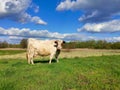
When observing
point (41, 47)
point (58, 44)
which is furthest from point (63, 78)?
point (58, 44)

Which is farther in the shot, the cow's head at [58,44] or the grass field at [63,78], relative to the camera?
the cow's head at [58,44]

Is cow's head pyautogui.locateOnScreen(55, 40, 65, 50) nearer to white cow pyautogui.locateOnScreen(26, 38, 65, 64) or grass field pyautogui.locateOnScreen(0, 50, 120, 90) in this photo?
white cow pyautogui.locateOnScreen(26, 38, 65, 64)

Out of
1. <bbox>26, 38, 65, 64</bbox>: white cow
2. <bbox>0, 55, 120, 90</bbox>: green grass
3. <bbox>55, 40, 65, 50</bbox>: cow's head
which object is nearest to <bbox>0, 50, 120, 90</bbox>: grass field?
<bbox>0, 55, 120, 90</bbox>: green grass

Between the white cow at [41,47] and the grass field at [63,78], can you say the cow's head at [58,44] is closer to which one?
the white cow at [41,47]

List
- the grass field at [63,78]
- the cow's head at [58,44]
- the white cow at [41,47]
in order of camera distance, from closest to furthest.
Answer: the grass field at [63,78] < the white cow at [41,47] < the cow's head at [58,44]

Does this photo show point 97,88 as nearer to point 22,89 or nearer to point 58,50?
point 22,89

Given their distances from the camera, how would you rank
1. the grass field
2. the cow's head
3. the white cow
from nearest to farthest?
the grass field → the white cow → the cow's head

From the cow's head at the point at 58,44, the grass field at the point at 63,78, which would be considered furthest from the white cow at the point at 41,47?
the grass field at the point at 63,78

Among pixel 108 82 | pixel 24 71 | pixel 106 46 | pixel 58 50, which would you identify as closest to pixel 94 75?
pixel 108 82

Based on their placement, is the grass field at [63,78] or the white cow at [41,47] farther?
the white cow at [41,47]

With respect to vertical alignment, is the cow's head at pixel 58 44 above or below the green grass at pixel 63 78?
above

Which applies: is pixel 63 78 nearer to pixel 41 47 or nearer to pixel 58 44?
pixel 41 47

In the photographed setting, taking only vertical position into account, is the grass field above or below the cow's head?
below

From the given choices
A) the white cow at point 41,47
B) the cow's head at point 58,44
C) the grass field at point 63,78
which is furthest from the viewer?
the cow's head at point 58,44
